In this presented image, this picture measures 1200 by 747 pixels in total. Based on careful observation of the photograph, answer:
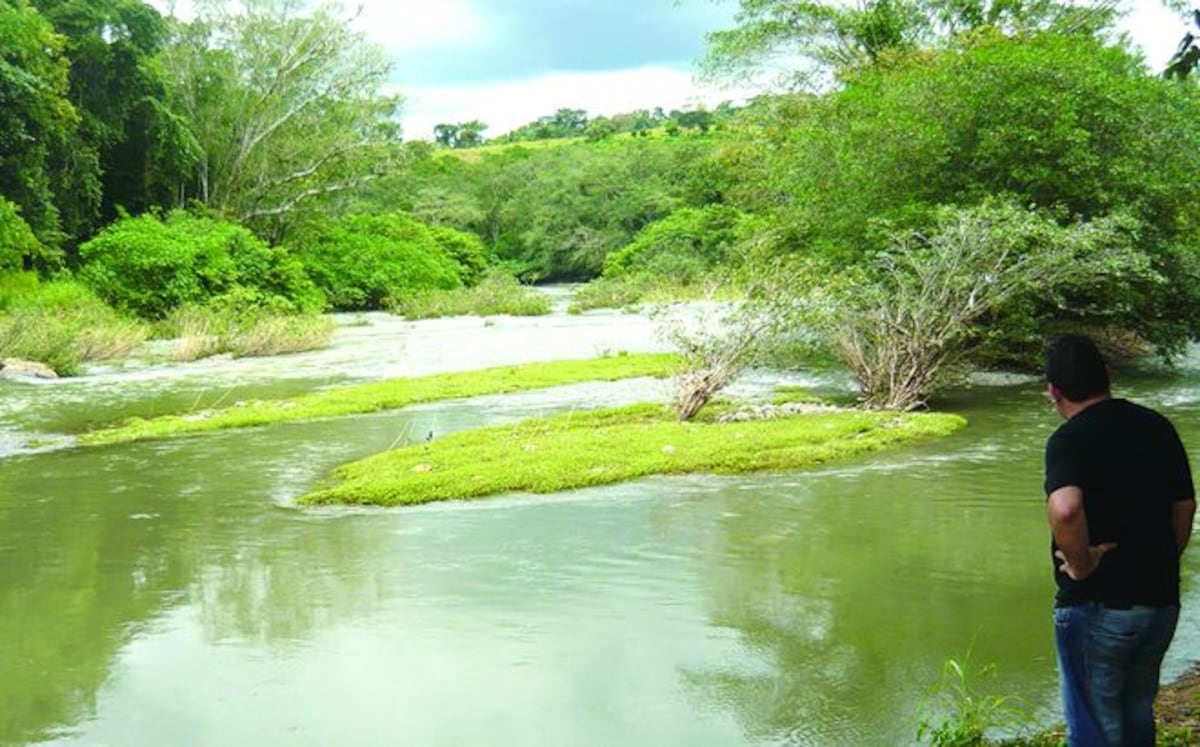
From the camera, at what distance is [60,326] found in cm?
2723

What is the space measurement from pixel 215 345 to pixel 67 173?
11909 millimetres

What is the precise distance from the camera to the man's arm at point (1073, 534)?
3.66m

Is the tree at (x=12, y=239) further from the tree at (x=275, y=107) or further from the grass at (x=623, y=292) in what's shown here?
the grass at (x=623, y=292)

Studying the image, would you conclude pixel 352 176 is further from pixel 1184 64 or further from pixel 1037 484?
pixel 1184 64

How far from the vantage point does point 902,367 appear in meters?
18.2

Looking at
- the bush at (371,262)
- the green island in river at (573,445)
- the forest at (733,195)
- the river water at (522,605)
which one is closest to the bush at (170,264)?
the forest at (733,195)

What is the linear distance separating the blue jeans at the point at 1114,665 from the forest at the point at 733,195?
2277 millimetres

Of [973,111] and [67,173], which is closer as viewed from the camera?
[973,111]

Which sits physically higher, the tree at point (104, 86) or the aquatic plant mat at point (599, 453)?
the tree at point (104, 86)

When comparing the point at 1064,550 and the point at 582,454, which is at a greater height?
the point at 1064,550

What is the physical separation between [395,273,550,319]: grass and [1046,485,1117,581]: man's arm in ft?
135

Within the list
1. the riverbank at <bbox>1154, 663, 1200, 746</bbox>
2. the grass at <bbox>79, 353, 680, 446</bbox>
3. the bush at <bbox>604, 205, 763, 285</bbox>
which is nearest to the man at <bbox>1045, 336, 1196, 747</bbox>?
the riverbank at <bbox>1154, 663, 1200, 746</bbox>

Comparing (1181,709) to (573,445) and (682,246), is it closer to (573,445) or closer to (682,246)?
(573,445)

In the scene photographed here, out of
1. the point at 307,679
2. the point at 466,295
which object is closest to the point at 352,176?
the point at 466,295
